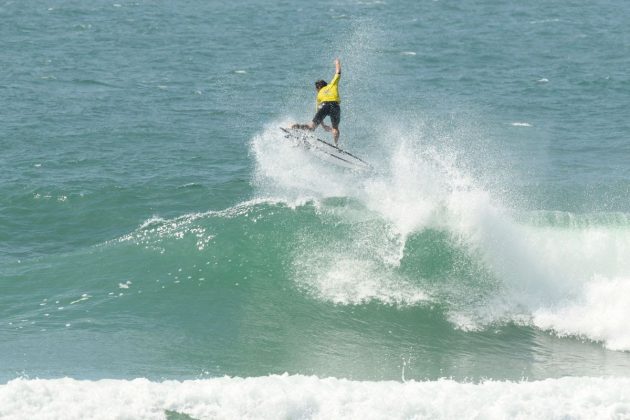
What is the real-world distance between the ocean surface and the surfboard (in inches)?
10.9

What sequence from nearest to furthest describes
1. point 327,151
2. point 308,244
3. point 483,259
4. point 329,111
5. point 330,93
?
point 483,259 < point 308,244 < point 330,93 < point 329,111 < point 327,151

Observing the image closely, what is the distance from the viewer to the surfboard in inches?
838

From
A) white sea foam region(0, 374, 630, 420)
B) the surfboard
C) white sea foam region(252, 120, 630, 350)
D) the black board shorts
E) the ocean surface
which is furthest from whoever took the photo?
the surfboard

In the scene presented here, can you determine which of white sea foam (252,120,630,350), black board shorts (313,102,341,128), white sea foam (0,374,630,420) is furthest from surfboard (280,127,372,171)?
white sea foam (0,374,630,420)

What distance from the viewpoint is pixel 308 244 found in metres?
19.4

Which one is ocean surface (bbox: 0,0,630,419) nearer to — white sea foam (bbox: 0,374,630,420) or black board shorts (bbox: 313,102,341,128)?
white sea foam (bbox: 0,374,630,420)

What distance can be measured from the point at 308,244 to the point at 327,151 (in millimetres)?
2729

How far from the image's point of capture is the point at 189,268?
1892cm

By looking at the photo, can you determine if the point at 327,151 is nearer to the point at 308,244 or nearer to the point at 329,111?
the point at 329,111

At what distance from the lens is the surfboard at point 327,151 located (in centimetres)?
2128

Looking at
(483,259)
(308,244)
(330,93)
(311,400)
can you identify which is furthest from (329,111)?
(311,400)

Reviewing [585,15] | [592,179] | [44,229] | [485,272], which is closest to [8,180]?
[44,229]

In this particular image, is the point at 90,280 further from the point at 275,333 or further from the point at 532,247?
the point at 532,247

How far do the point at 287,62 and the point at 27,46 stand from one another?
34.2ft
